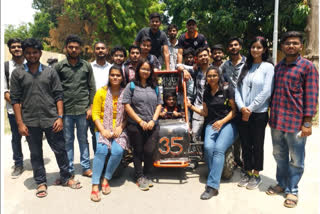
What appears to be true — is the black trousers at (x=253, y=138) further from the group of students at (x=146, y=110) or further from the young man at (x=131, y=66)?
the young man at (x=131, y=66)

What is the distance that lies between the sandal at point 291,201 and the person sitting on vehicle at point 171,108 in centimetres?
222

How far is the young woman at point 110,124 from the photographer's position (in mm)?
3715

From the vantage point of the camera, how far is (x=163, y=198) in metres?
3.58

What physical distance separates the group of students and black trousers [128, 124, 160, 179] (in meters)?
0.02

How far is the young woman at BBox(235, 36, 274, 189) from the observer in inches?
138

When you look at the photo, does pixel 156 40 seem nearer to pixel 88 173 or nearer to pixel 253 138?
→ pixel 253 138

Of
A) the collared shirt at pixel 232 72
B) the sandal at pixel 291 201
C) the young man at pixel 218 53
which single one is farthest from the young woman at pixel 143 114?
the sandal at pixel 291 201

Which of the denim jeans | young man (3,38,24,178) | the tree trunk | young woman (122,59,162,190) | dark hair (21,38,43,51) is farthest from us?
the tree trunk

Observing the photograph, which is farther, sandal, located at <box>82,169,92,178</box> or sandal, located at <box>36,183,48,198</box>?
sandal, located at <box>82,169,92,178</box>

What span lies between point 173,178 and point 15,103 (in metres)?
2.78

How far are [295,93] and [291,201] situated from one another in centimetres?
150

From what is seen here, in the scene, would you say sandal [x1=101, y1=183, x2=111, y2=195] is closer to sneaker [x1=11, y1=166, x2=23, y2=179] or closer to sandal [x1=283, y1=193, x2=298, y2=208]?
sneaker [x1=11, y1=166, x2=23, y2=179]

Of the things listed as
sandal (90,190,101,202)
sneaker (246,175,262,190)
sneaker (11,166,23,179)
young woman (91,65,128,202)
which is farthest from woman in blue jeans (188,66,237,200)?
sneaker (11,166,23,179)

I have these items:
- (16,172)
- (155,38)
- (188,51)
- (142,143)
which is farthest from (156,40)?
(16,172)
